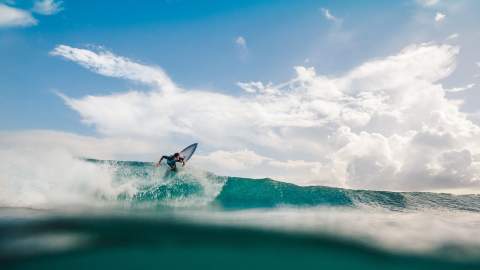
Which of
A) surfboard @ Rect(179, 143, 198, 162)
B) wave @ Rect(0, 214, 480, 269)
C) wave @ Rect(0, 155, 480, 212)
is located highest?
surfboard @ Rect(179, 143, 198, 162)

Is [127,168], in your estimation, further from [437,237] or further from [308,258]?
[437,237]

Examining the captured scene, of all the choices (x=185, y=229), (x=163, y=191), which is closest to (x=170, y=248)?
(x=185, y=229)

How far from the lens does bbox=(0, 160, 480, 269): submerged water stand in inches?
632

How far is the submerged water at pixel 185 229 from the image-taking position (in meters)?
16.0

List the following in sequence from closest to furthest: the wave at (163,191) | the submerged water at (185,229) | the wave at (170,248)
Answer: the wave at (170,248) < the submerged water at (185,229) < the wave at (163,191)

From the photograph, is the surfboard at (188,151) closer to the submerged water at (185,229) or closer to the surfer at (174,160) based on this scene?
the surfer at (174,160)

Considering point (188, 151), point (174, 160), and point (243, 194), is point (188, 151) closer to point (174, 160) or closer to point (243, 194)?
point (174, 160)

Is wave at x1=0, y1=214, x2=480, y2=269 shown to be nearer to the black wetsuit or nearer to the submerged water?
the submerged water

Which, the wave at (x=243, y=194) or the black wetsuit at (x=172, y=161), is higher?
the black wetsuit at (x=172, y=161)

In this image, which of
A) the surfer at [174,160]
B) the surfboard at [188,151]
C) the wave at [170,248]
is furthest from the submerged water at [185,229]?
the surfer at [174,160]

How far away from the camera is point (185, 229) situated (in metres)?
16.9

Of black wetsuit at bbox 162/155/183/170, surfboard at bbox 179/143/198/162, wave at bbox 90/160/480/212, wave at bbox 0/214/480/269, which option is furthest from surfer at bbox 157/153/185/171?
wave at bbox 0/214/480/269

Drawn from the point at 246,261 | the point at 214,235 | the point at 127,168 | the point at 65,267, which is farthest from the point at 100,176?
the point at 246,261

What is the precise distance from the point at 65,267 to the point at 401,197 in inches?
916
